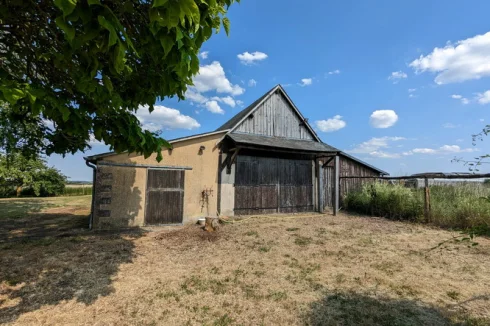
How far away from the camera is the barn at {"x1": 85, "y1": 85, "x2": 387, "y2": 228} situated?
7484 millimetres

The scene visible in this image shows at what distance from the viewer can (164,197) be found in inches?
323

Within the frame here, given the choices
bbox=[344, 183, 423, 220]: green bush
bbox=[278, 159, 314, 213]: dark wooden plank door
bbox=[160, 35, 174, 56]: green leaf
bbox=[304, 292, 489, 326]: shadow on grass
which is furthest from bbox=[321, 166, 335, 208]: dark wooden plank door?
bbox=[160, 35, 174, 56]: green leaf

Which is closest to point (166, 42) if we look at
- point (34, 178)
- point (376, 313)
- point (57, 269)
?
point (376, 313)

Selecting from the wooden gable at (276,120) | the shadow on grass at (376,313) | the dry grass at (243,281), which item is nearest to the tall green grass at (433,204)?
the dry grass at (243,281)

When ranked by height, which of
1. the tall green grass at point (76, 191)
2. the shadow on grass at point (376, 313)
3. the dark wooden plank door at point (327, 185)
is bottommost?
the shadow on grass at point (376, 313)

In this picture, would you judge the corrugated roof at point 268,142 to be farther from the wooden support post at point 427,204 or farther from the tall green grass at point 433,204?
the wooden support post at point 427,204

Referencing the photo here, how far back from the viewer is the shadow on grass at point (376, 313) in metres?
2.92

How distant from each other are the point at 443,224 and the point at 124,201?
10.7 metres

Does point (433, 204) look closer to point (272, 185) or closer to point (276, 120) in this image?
point (272, 185)

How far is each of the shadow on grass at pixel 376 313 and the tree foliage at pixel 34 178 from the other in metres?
21.5

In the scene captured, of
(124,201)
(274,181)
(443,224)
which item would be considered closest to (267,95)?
(274,181)

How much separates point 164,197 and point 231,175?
270cm

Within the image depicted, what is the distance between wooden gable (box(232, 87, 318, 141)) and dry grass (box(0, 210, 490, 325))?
5.87 m

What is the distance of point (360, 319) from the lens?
299 centimetres
